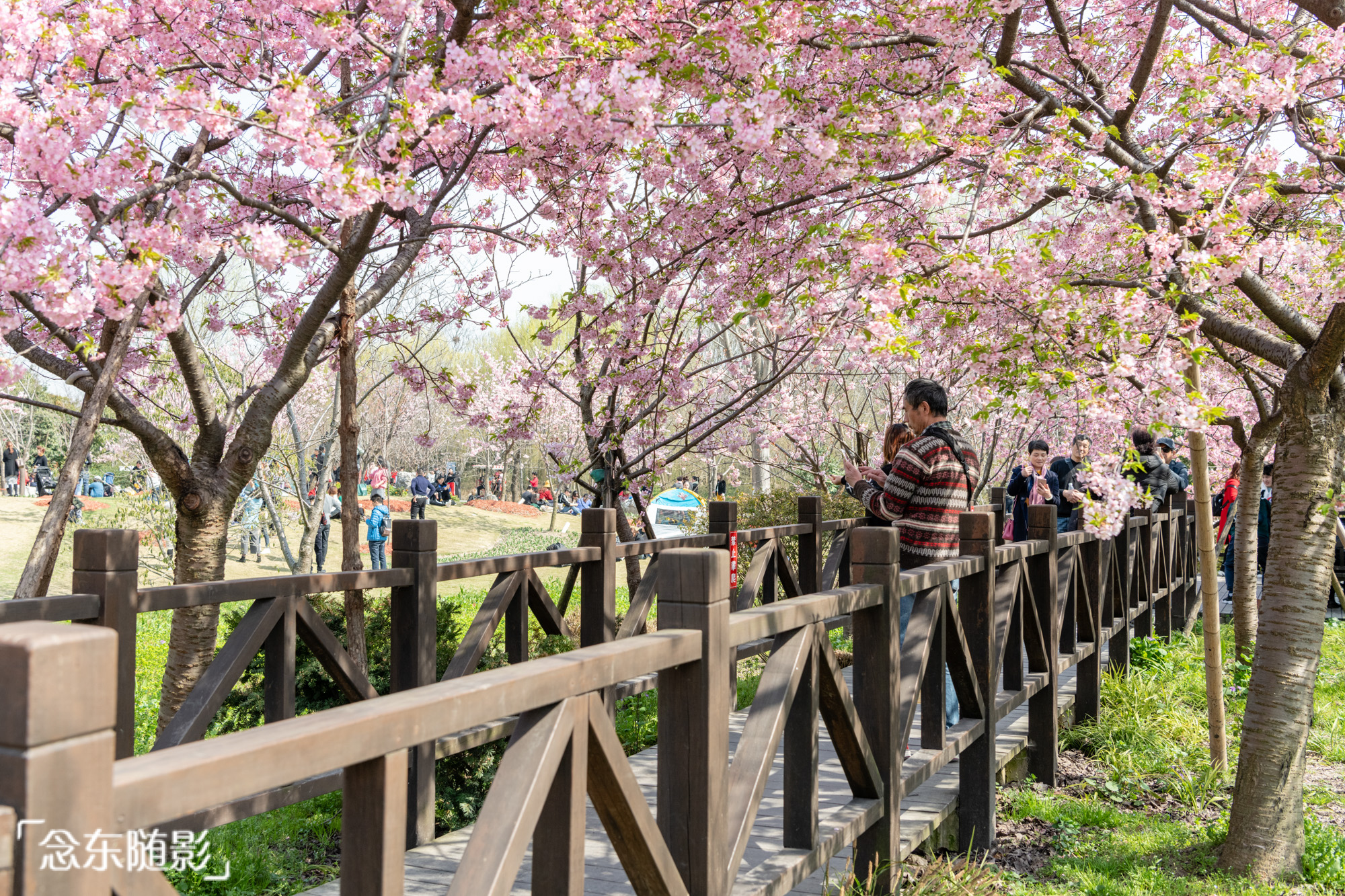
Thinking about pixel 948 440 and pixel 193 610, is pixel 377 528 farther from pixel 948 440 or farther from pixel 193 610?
pixel 948 440

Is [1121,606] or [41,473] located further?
[41,473]

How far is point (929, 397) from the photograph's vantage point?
495 centimetres

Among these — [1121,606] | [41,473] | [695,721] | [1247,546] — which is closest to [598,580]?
[695,721]

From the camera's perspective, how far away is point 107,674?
1162 mm

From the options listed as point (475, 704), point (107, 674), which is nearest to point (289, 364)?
point (475, 704)

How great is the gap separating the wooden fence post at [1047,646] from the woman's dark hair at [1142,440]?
8.02 feet

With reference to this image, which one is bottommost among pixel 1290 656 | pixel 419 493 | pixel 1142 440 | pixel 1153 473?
pixel 1290 656

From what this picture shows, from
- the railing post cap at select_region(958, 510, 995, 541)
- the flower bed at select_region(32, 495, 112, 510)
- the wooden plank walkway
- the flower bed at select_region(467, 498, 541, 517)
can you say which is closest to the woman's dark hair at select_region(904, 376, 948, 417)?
the railing post cap at select_region(958, 510, 995, 541)

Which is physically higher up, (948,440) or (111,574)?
(948,440)

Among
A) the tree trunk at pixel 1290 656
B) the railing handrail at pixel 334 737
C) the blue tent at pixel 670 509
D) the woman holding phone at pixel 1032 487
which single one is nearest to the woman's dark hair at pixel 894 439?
the tree trunk at pixel 1290 656

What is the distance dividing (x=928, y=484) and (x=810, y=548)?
2.42 m

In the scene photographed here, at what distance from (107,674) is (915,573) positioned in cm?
294

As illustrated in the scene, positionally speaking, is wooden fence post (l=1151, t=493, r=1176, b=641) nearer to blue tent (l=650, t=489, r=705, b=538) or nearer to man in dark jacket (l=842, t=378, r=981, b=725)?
man in dark jacket (l=842, t=378, r=981, b=725)

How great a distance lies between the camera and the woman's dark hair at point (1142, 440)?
25.5 feet
